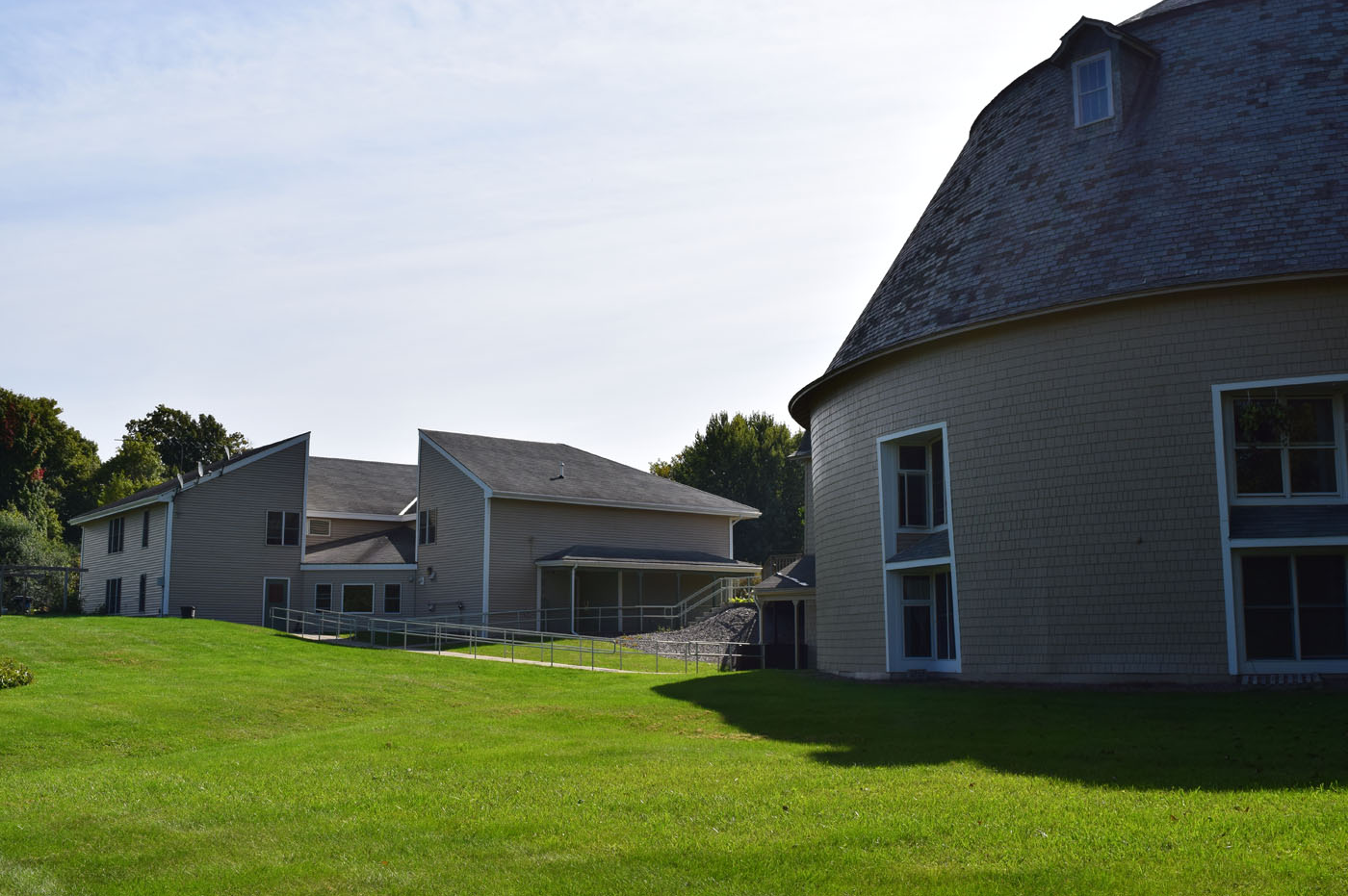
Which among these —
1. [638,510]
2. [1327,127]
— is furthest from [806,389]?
[638,510]

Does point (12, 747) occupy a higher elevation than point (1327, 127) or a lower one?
lower

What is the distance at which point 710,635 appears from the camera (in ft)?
122

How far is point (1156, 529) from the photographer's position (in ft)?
56.5

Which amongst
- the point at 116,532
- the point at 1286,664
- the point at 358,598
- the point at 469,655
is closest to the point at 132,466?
the point at 116,532

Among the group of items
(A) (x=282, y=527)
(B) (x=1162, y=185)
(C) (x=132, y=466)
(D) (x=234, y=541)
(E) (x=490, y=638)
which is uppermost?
(C) (x=132, y=466)

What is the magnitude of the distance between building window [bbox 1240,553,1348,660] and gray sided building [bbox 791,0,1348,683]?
0.10 feet

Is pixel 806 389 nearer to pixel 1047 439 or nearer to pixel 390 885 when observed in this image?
pixel 1047 439

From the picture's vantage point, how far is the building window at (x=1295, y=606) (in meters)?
16.8

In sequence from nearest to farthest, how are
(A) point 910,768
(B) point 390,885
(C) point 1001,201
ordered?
(B) point 390,885 < (A) point 910,768 < (C) point 1001,201

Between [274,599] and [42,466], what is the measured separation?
119ft

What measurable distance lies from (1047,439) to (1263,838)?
11.0m

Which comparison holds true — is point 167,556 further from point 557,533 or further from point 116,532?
point 557,533

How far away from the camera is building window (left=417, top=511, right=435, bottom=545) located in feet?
141

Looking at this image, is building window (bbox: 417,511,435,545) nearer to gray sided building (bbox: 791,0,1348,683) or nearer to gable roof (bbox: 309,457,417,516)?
gable roof (bbox: 309,457,417,516)
